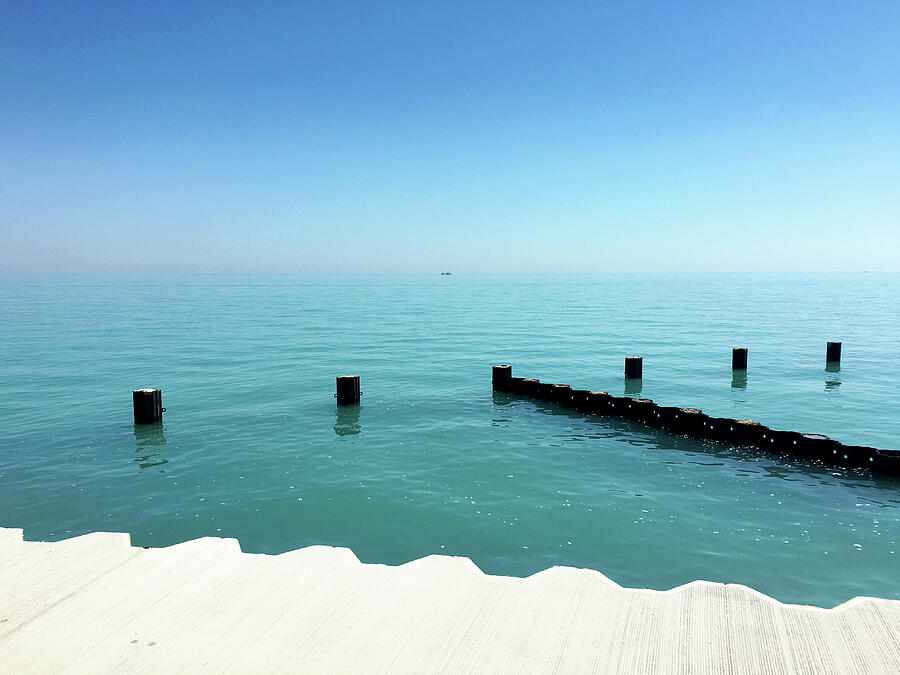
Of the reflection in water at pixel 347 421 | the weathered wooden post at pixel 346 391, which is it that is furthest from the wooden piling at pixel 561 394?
the weathered wooden post at pixel 346 391

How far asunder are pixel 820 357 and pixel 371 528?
111 ft

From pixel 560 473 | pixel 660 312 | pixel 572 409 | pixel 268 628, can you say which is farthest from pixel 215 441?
pixel 660 312

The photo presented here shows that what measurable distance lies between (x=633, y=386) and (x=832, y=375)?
35.1ft

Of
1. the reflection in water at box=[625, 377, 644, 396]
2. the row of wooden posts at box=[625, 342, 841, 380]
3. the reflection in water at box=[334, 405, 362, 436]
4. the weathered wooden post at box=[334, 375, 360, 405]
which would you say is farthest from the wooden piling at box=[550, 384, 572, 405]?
the weathered wooden post at box=[334, 375, 360, 405]

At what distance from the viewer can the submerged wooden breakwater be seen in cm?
1536

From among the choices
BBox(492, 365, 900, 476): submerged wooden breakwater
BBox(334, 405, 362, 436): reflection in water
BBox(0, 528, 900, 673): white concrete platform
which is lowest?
BBox(334, 405, 362, 436): reflection in water

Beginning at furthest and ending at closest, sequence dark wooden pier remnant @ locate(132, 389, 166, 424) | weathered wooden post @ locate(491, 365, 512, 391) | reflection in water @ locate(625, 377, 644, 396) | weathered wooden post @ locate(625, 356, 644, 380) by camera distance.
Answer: weathered wooden post @ locate(625, 356, 644, 380), reflection in water @ locate(625, 377, 644, 396), weathered wooden post @ locate(491, 365, 512, 391), dark wooden pier remnant @ locate(132, 389, 166, 424)

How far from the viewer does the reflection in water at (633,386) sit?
27578mm

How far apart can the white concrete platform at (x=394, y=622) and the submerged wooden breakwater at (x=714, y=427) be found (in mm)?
9643

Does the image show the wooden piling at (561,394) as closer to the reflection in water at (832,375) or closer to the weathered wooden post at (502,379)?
the weathered wooden post at (502,379)

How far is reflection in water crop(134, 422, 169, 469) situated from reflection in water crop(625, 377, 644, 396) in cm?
1821

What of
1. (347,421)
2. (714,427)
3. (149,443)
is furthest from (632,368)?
(149,443)

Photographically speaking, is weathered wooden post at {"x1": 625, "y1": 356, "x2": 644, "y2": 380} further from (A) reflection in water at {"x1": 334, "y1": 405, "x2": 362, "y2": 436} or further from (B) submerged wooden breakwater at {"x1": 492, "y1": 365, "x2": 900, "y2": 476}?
(A) reflection in water at {"x1": 334, "y1": 405, "x2": 362, "y2": 436}

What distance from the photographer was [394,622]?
6.80 meters
